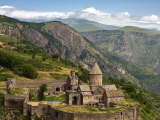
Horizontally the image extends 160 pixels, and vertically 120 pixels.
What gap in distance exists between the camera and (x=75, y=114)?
5578cm

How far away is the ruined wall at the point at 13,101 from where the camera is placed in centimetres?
6456

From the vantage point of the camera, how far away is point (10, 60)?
345 feet

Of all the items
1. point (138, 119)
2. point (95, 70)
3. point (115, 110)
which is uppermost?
point (95, 70)

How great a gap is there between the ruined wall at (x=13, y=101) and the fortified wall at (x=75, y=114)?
3.89m

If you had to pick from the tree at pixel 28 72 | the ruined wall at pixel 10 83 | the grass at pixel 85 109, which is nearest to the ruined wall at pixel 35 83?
the ruined wall at pixel 10 83

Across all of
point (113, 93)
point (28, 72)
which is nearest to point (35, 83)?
point (28, 72)

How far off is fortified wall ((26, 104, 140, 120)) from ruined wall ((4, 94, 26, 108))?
3.89 metres

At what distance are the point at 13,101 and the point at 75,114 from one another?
18481 mm

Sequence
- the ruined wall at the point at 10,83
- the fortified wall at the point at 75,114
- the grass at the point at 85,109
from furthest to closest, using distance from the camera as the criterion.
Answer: the ruined wall at the point at 10,83 → the grass at the point at 85,109 → the fortified wall at the point at 75,114

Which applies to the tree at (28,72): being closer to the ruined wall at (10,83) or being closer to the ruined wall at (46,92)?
the ruined wall at (46,92)

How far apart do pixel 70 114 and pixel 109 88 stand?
2070cm

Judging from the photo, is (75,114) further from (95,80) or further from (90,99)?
(95,80)

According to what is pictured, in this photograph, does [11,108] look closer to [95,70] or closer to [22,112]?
[22,112]

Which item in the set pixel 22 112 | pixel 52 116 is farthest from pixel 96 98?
pixel 22 112
